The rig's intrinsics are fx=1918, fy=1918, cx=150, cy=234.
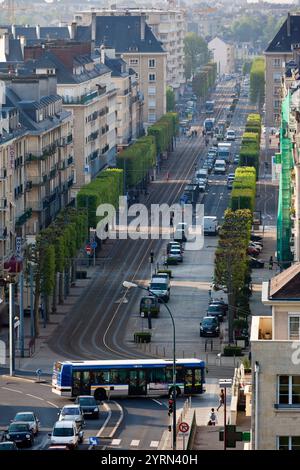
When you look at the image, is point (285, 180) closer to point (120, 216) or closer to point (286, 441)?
point (120, 216)

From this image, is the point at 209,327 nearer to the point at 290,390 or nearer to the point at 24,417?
the point at 24,417

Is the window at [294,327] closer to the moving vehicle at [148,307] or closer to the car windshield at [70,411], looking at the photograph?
the car windshield at [70,411]

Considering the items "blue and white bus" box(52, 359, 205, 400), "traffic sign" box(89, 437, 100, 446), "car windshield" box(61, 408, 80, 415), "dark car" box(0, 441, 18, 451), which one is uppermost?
"dark car" box(0, 441, 18, 451)

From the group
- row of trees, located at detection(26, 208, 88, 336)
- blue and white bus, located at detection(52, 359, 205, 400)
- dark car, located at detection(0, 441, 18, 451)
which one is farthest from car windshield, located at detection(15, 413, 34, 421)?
row of trees, located at detection(26, 208, 88, 336)

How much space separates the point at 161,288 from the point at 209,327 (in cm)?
1449

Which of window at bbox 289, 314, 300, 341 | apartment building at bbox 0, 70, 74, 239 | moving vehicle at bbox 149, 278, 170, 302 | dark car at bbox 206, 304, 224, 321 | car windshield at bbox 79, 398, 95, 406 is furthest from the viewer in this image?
apartment building at bbox 0, 70, 74, 239

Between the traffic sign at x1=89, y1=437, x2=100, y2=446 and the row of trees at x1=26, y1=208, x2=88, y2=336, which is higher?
the traffic sign at x1=89, y1=437, x2=100, y2=446

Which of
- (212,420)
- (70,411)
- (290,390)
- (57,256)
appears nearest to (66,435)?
(70,411)

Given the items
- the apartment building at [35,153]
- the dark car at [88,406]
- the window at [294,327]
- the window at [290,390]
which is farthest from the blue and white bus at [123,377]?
the apartment building at [35,153]

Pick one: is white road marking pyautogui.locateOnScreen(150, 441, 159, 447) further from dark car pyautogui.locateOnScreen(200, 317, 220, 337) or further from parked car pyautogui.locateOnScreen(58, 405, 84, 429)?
dark car pyautogui.locateOnScreen(200, 317, 220, 337)

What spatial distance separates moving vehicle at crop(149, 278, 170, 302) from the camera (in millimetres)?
122125

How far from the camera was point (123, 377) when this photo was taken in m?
91.2

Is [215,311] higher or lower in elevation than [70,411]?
lower

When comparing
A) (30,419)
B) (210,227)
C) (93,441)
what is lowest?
(210,227)
